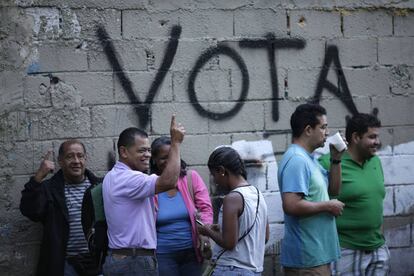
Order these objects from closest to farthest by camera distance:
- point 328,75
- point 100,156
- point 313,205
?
point 313,205 < point 100,156 < point 328,75

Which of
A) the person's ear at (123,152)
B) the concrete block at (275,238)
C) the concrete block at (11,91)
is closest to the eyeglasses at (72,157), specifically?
the concrete block at (11,91)

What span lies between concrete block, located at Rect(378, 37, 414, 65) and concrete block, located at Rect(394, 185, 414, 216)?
1.15 m

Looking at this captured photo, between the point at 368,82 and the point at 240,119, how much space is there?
127cm

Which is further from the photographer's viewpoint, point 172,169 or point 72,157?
point 72,157

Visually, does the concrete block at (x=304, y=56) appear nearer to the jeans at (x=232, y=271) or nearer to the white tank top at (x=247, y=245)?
the white tank top at (x=247, y=245)

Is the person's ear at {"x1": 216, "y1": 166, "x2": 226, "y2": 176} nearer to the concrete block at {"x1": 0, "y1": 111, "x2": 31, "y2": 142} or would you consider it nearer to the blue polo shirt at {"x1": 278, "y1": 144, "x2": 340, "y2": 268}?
the blue polo shirt at {"x1": 278, "y1": 144, "x2": 340, "y2": 268}

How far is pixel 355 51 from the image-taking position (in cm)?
661

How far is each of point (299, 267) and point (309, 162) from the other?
696mm

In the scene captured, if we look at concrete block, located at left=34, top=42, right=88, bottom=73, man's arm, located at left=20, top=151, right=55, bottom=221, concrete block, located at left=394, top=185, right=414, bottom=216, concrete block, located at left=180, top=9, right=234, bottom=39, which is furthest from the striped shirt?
concrete block, located at left=394, top=185, right=414, bottom=216

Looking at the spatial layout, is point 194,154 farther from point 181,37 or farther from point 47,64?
point 47,64

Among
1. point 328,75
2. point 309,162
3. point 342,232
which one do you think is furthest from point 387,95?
point 309,162

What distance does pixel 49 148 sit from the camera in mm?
5828

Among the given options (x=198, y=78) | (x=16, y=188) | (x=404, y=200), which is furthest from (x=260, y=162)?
(x=16, y=188)

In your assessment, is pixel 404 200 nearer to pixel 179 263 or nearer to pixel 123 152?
pixel 179 263
